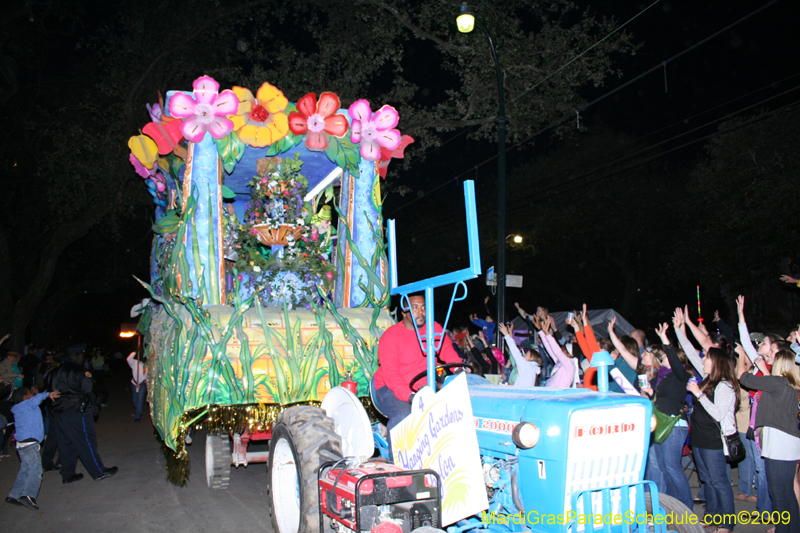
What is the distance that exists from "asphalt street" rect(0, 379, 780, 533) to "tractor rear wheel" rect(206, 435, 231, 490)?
0.56 ft

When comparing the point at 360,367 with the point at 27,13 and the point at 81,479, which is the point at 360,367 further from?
the point at 27,13

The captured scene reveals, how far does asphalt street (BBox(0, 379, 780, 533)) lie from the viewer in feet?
18.1

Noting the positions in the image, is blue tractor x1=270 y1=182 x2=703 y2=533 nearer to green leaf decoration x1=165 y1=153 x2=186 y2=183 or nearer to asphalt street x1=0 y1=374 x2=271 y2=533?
asphalt street x1=0 y1=374 x2=271 y2=533

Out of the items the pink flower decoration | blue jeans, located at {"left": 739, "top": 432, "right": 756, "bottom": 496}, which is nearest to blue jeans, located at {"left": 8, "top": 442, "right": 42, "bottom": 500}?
the pink flower decoration

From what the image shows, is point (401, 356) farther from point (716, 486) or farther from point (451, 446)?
point (716, 486)

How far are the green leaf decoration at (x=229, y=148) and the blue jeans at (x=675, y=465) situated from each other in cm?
512

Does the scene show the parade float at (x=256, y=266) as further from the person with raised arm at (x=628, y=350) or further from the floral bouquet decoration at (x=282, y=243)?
the person with raised arm at (x=628, y=350)

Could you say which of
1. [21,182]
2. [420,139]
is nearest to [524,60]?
[420,139]

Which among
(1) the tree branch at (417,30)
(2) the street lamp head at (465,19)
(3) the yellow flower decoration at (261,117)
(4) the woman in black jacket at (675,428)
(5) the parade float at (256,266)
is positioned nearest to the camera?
(5) the parade float at (256,266)

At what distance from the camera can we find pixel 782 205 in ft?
51.2

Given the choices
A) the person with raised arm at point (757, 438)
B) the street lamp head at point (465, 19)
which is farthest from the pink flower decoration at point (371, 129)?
the person with raised arm at point (757, 438)

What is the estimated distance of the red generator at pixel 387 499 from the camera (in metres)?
3.16

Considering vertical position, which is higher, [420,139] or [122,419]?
[420,139]

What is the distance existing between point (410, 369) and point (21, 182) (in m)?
17.6
